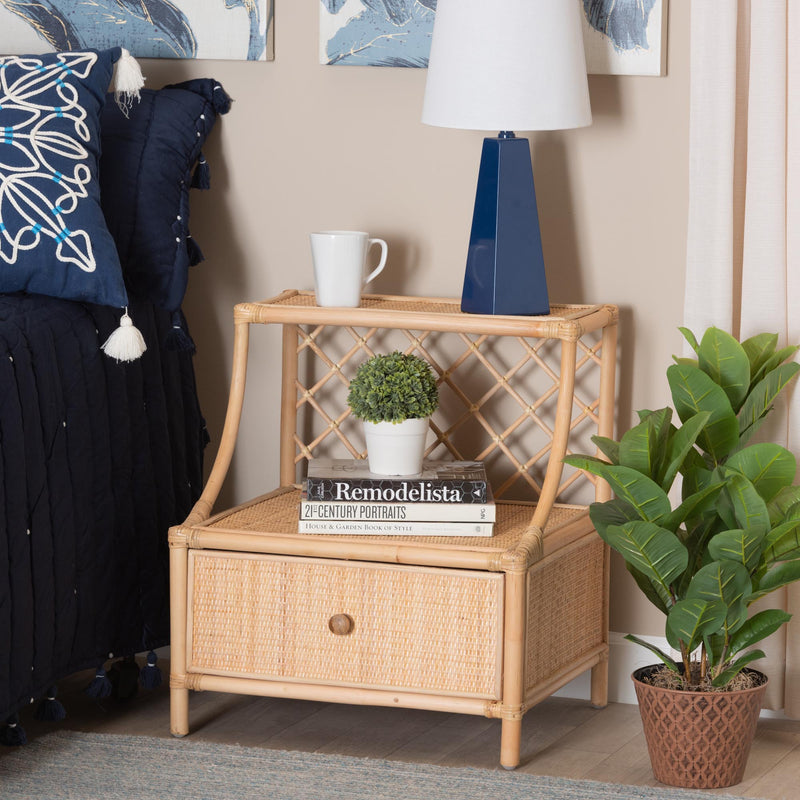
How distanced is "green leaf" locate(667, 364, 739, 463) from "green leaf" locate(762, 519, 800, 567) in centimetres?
16

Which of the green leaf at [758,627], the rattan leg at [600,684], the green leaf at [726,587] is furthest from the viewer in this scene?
the rattan leg at [600,684]

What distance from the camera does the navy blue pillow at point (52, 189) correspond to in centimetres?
197

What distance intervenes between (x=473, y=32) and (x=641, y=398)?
68 centimetres

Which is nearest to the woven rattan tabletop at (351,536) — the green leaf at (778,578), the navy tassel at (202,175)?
the green leaf at (778,578)

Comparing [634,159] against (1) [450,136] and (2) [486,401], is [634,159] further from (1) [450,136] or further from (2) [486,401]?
(2) [486,401]

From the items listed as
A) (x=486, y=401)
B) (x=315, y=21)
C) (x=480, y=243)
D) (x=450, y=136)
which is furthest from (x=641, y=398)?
(x=315, y=21)

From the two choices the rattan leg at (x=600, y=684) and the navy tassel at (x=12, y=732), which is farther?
the rattan leg at (x=600, y=684)

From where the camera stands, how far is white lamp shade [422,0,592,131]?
1.95m

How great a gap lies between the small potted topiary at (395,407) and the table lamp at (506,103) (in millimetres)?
153

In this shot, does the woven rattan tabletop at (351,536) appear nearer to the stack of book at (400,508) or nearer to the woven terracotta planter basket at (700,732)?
the stack of book at (400,508)

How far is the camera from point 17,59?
2092mm

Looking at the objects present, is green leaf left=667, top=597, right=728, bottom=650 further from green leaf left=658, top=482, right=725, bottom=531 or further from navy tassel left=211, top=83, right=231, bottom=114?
navy tassel left=211, top=83, right=231, bottom=114

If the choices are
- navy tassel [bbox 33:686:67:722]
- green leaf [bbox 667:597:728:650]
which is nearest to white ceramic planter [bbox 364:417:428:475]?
green leaf [bbox 667:597:728:650]

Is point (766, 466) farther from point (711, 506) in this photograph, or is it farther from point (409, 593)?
point (409, 593)
